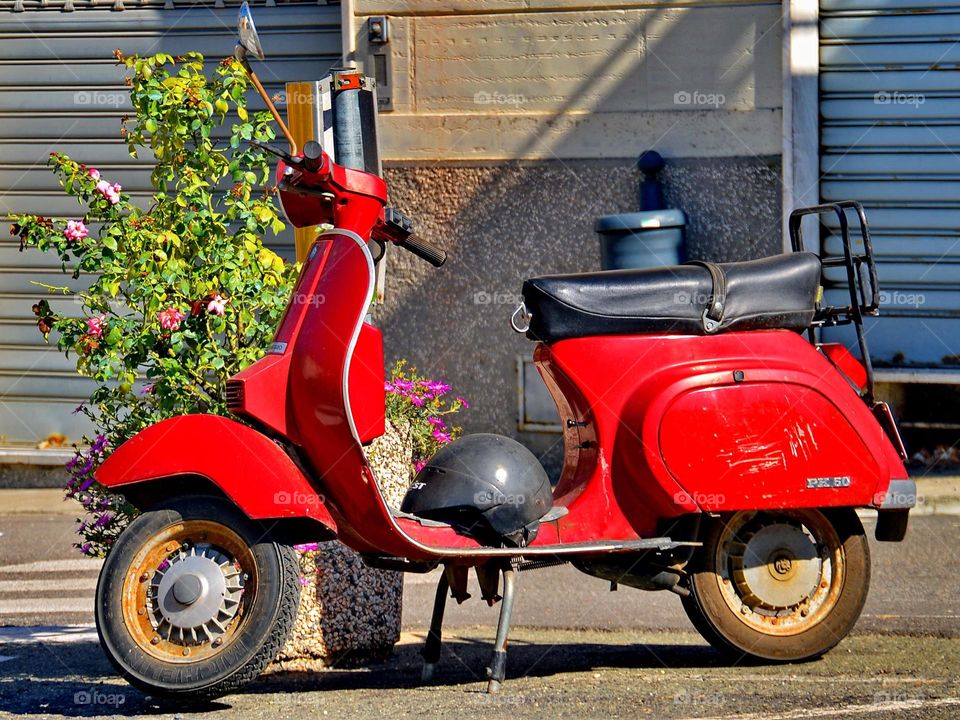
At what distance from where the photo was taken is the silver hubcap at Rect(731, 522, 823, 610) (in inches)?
186

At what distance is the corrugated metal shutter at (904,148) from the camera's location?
8664 mm

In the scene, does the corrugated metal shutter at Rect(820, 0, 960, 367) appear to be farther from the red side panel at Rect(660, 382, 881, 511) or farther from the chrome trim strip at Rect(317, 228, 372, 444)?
the chrome trim strip at Rect(317, 228, 372, 444)

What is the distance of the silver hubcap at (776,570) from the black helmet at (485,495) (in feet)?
2.42

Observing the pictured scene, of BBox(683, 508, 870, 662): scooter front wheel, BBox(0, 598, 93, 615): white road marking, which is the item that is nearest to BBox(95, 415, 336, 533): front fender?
BBox(683, 508, 870, 662): scooter front wheel

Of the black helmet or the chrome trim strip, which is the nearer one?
the chrome trim strip

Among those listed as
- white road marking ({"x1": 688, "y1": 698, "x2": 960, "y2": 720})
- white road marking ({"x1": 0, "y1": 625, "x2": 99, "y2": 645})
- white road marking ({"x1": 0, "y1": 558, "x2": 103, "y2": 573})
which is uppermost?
white road marking ({"x1": 688, "y1": 698, "x2": 960, "y2": 720})

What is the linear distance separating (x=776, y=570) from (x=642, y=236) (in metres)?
3.98

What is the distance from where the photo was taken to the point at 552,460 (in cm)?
895

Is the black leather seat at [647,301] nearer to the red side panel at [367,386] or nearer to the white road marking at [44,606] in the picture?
the red side panel at [367,386]

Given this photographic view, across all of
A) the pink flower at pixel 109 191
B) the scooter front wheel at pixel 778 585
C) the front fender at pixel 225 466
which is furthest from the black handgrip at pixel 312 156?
the scooter front wheel at pixel 778 585

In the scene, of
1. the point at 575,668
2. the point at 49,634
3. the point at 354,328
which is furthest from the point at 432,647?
the point at 49,634

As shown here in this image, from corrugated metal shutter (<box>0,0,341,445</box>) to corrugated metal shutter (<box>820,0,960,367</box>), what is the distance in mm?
4262

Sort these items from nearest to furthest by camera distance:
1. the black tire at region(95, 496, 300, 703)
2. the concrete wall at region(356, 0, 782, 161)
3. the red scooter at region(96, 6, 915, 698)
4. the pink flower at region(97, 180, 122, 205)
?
the black tire at region(95, 496, 300, 703), the red scooter at region(96, 6, 915, 698), the pink flower at region(97, 180, 122, 205), the concrete wall at region(356, 0, 782, 161)

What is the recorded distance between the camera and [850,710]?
3.98 m
